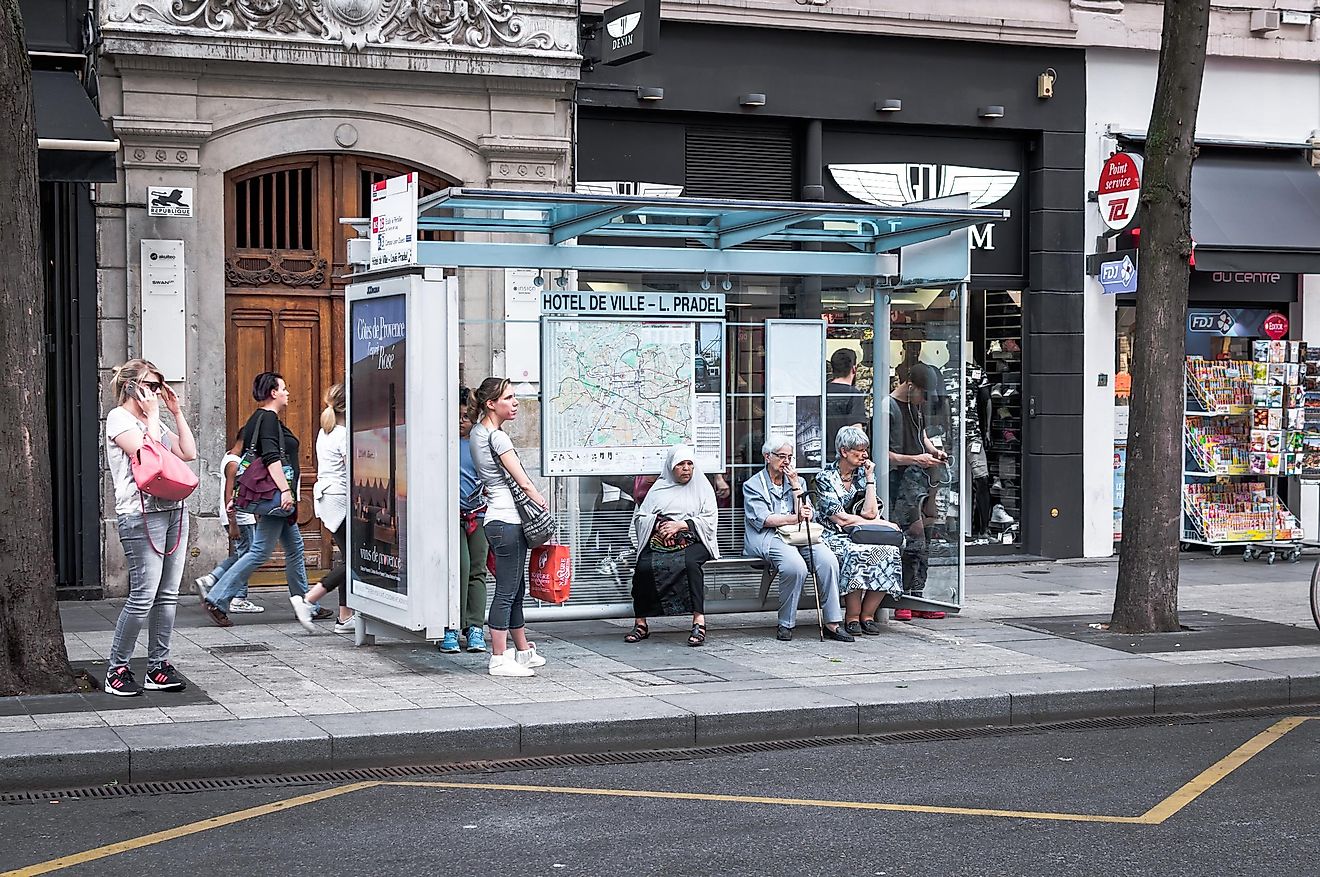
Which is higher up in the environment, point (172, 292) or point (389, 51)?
point (389, 51)

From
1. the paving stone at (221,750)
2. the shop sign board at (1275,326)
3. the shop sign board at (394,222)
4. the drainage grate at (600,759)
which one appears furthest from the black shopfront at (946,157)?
the paving stone at (221,750)

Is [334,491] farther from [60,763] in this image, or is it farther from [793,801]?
[793,801]

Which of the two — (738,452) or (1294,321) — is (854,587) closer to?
(738,452)

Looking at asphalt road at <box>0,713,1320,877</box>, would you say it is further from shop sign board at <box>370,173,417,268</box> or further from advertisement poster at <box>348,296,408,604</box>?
shop sign board at <box>370,173,417,268</box>

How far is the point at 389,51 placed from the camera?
13.5m

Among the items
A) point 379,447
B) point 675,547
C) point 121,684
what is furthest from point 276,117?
point 121,684

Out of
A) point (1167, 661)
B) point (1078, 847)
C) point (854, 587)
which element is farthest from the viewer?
point (854, 587)

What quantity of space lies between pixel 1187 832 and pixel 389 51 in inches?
372

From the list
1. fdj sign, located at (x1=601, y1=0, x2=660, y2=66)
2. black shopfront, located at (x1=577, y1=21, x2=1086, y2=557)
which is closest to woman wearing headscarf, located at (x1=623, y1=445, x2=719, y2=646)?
fdj sign, located at (x1=601, y1=0, x2=660, y2=66)

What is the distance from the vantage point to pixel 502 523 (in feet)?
30.7

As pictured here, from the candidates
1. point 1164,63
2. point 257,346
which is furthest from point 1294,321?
point 257,346

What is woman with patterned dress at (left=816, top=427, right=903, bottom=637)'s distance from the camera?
11.1m

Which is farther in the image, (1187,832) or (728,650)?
(728,650)

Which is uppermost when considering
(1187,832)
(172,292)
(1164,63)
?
(1164,63)
